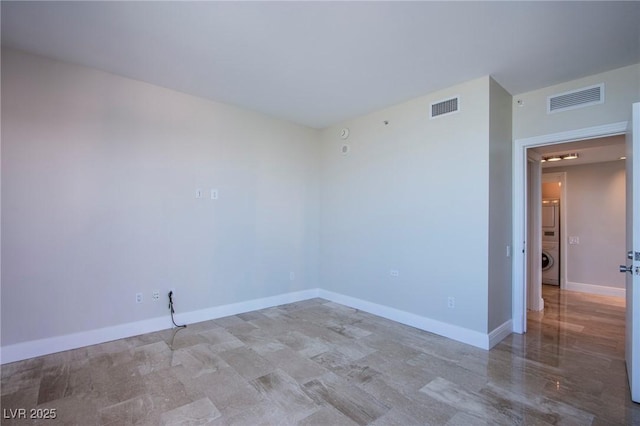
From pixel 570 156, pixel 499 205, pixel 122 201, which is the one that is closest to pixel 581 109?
pixel 499 205

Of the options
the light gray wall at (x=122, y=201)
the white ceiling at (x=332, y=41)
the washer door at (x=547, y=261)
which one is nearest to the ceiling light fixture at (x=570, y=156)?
the washer door at (x=547, y=261)

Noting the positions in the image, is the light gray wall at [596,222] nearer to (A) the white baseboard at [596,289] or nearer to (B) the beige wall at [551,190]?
(A) the white baseboard at [596,289]

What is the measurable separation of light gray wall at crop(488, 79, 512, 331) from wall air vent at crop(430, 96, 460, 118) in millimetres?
344

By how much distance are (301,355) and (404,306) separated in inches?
62.2

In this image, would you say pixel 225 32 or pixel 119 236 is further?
pixel 119 236

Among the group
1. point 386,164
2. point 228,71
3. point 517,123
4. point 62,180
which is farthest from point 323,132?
point 62,180

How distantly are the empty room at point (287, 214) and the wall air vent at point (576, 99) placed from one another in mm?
22

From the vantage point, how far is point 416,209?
378 cm

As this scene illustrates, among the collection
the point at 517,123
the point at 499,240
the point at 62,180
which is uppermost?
the point at 517,123

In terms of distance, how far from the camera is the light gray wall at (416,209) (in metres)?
3.25

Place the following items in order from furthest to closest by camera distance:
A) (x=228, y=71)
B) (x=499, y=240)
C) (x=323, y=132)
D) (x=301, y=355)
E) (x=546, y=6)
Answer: (x=323, y=132), (x=499, y=240), (x=228, y=71), (x=301, y=355), (x=546, y=6)

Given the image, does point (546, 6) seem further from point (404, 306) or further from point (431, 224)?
point (404, 306)

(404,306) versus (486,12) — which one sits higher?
(486,12)

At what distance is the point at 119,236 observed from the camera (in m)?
3.29
